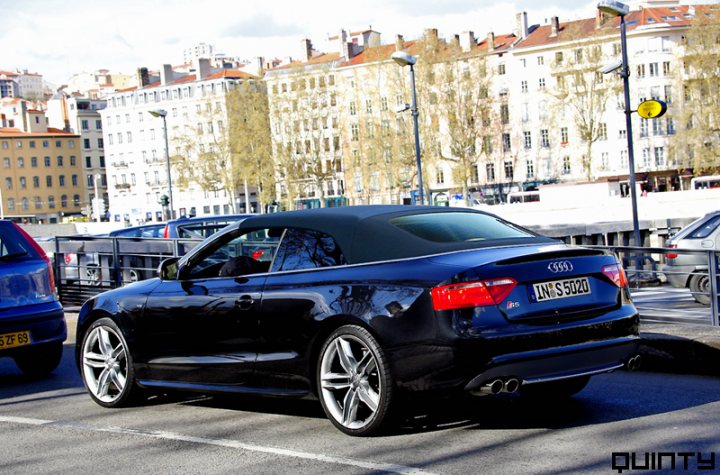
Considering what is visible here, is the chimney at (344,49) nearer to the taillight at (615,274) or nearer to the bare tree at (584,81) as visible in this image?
the bare tree at (584,81)

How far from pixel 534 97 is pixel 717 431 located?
109 m

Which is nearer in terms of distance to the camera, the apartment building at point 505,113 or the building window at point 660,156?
the apartment building at point 505,113

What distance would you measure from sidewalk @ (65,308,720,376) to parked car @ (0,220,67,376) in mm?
5568

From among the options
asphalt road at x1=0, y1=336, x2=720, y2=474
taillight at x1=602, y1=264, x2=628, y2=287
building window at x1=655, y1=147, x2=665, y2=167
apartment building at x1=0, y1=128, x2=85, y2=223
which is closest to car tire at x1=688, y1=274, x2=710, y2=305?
asphalt road at x1=0, y1=336, x2=720, y2=474

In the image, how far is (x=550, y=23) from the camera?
120 metres

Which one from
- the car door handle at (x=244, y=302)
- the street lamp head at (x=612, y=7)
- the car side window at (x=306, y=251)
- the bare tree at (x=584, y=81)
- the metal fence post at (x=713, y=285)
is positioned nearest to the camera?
the car side window at (x=306, y=251)

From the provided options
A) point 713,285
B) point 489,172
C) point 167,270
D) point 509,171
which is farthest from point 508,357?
point 489,172

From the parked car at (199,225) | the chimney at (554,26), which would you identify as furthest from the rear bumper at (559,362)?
the chimney at (554,26)

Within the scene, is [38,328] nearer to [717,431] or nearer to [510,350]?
[510,350]

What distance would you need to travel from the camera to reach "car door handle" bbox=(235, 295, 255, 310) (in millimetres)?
7992

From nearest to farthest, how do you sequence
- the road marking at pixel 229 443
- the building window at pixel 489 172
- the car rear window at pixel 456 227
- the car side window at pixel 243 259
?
the road marking at pixel 229 443, the car rear window at pixel 456 227, the car side window at pixel 243 259, the building window at pixel 489 172

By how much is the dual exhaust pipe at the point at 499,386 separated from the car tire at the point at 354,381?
1.83 ft

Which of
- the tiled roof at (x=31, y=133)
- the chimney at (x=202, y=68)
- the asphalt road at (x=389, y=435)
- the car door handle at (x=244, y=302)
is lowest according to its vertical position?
the asphalt road at (x=389, y=435)

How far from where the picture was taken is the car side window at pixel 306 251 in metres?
7.66
